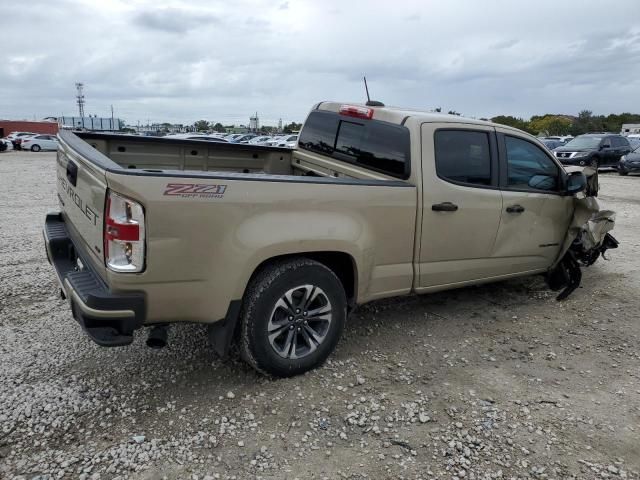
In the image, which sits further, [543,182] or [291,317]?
[543,182]

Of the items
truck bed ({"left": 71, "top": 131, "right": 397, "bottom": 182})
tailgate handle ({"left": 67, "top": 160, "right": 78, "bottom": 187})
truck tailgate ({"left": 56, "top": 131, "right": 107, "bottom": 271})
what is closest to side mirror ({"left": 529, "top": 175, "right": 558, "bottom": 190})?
truck bed ({"left": 71, "top": 131, "right": 397, "bottom": 182})

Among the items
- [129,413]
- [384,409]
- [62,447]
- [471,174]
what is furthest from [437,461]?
[471,174]

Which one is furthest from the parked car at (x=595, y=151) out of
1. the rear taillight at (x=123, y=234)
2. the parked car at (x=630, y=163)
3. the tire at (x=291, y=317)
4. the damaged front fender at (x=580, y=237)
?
the rear taillight at (x=123, y=234)

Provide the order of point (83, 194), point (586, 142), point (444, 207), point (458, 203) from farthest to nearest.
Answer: point (586, 142) → point (458, 203) → point (444, 207) → point (83, 194)

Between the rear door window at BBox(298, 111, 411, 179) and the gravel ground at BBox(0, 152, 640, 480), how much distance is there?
55.5 inches

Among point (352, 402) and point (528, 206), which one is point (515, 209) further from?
point (352, 402)

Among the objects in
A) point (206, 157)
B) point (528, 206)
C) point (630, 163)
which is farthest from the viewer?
point (630, 163)

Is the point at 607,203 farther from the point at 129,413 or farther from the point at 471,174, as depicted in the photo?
the point at 129,413

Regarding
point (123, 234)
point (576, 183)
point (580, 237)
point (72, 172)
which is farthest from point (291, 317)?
point (580, 237)

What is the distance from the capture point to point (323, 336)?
3.47 m

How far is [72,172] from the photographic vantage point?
10.9 ft

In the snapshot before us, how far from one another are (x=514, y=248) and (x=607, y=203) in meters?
9.29

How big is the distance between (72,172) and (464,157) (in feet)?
9.57

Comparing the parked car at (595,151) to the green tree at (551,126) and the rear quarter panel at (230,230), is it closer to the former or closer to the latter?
the rear quarter panel at (230,230)
